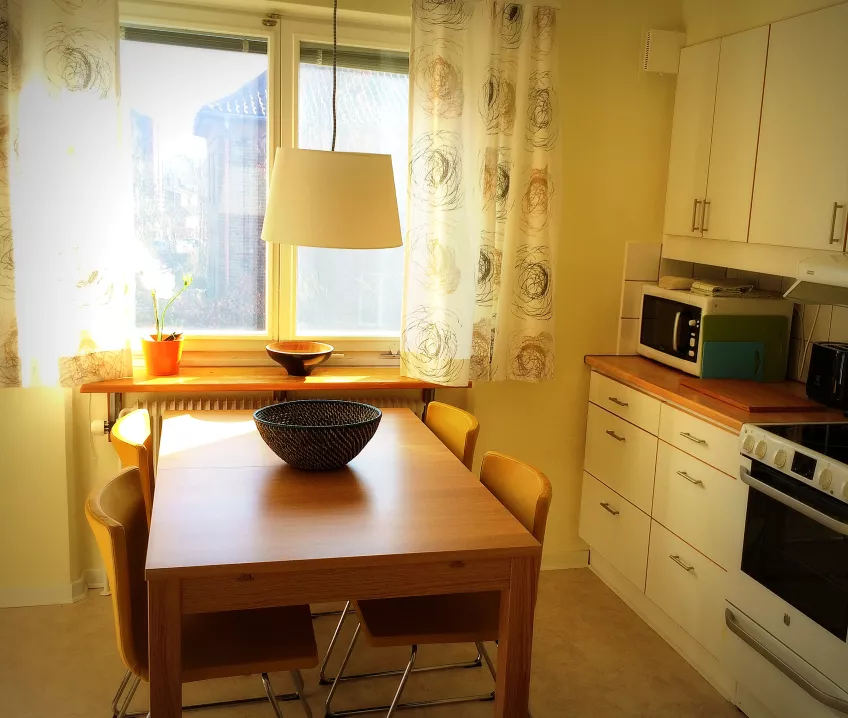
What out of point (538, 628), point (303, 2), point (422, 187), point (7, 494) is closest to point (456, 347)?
point (422, 187)

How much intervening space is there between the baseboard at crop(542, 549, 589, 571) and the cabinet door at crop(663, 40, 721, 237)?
4.99 ft

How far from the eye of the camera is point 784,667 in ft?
7.96

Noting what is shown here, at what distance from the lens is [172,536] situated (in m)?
1.99

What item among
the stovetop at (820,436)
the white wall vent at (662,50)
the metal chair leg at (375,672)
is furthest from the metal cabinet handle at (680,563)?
the white wall vent at (662,50)

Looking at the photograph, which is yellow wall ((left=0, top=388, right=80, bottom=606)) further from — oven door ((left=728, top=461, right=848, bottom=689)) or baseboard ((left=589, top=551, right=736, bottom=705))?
oven door ((left=728, top=461, right=848, bottom=689))

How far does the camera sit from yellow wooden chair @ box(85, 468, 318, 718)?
6.59ft

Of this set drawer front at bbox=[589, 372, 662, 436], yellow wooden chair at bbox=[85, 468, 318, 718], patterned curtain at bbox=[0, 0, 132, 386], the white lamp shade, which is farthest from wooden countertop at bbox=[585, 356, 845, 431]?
patterned curtain at bbox=[0, 0, 132, 386]

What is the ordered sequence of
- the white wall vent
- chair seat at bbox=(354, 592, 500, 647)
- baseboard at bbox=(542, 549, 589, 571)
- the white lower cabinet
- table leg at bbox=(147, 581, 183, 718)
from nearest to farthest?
table leg at bbox=(147, 581, 183, 718) → chair seat at bbox=(354, 592, 500, 647) → the white lower cabinet → the white wall vent → baseboard at bbox=(542, 549, 589, 571)

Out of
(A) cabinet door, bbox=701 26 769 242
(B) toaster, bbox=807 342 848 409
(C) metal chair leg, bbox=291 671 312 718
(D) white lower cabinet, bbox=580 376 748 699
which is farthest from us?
(A) cabinet door, bbox=701 26 769 242

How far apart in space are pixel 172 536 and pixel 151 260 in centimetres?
170

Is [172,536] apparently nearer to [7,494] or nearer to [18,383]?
[18,383]

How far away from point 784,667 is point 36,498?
8.92 ft

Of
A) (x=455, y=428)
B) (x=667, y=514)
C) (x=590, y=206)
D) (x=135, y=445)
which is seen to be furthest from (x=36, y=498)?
(x=590, y=206)

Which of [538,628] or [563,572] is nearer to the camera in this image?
[538,628]
